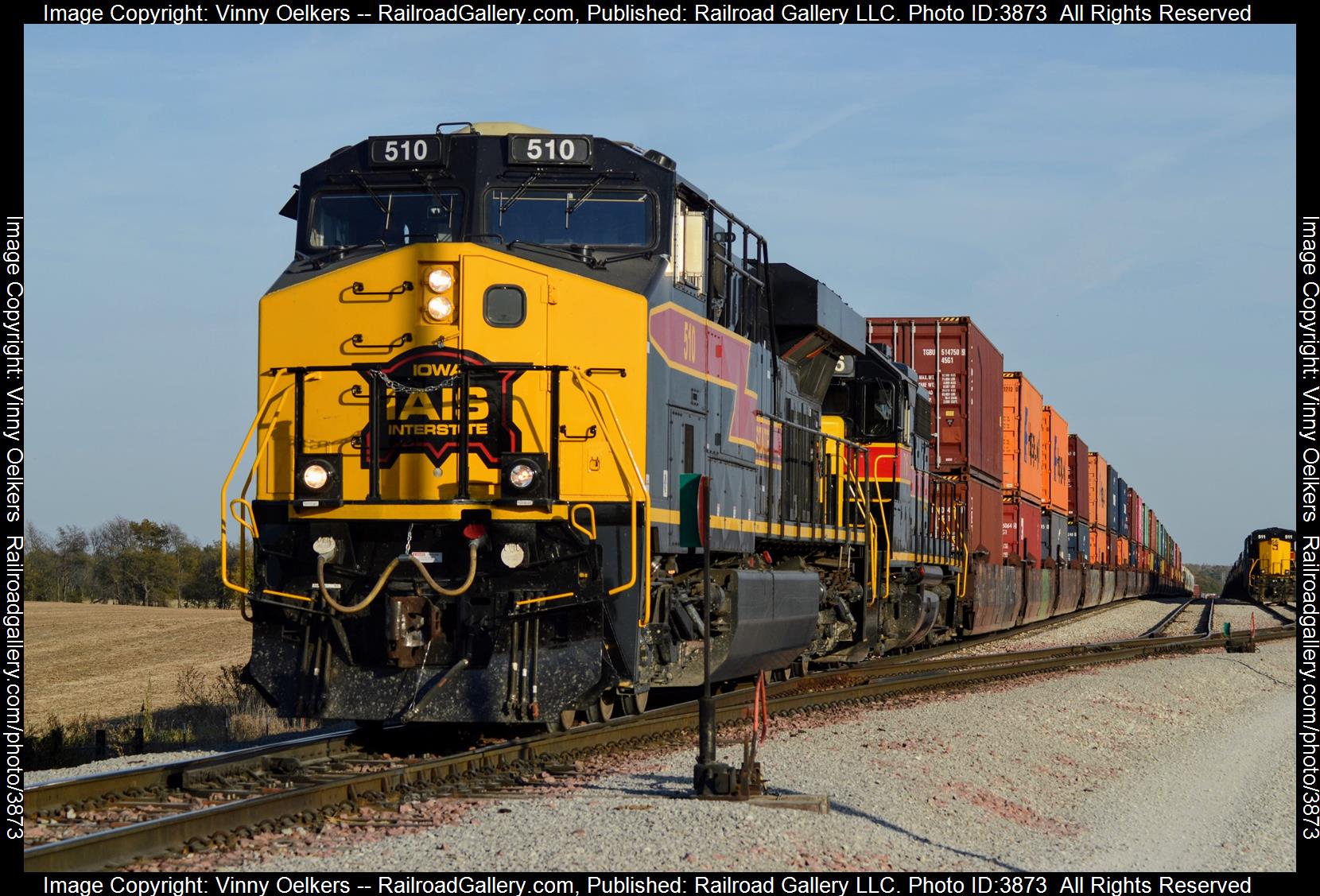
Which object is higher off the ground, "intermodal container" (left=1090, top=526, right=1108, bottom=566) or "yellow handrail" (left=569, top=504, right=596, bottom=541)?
"yellow handrail" (left=569, top=504, right=596, bottom=541)

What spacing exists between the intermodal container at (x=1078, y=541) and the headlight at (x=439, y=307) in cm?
2893

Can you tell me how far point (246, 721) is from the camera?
12.5 m

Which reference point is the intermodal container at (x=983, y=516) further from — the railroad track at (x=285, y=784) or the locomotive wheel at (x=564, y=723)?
the locomotive wheel at (x=564, y=723)

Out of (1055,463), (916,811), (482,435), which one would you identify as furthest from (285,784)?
(1055,463)

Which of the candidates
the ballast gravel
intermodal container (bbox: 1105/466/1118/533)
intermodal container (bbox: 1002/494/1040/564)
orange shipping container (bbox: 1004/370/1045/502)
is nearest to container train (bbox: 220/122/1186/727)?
the ballast gravel

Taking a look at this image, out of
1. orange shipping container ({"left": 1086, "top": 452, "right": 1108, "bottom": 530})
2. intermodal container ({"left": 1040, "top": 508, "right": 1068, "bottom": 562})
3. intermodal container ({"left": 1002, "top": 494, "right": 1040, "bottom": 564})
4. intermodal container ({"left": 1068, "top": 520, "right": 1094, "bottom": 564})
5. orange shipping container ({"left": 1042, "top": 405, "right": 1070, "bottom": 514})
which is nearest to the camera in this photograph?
intermodal container ({"left": 1002, "top": 494, "right": 1040, "bottom": 564})

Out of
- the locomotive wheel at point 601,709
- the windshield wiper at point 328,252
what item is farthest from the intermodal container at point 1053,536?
the windshield wiper at point 328,252

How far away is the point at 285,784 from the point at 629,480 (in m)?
2.84

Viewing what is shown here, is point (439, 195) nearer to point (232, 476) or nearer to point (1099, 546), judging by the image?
point (232, 476)

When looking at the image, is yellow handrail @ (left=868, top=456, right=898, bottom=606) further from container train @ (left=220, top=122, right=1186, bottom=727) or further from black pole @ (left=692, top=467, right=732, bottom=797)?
black pole @ (left=692, top=467, right=732, bottom=797)

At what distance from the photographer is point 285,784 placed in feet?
26.2

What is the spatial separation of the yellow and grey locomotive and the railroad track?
312 mm

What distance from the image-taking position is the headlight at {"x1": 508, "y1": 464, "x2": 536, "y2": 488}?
29.9 feet

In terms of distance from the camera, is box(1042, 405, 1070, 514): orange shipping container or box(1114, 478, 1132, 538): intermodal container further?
box(1114, 478, 1132, 538): intermodal container
